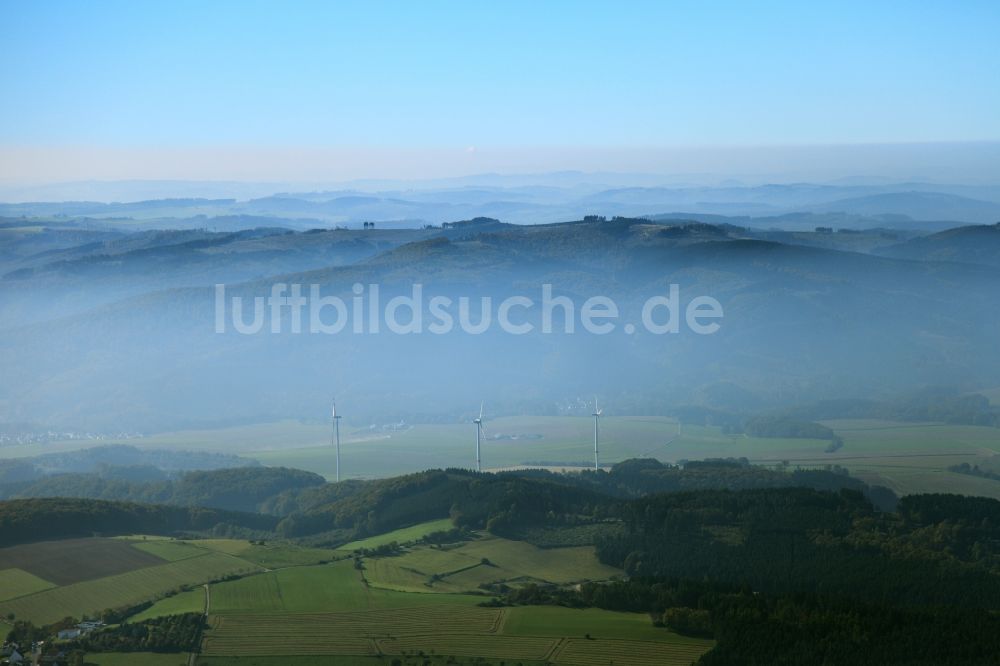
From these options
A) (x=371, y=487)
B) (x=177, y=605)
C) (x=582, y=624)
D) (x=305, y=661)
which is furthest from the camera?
(x=371, y=487)

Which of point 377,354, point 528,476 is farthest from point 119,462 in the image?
point 377,354

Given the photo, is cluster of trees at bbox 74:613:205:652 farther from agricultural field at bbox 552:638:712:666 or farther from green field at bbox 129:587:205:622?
agricultural field at bbox 552:638:712:666

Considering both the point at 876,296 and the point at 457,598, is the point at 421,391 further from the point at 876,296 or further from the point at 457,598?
the point at 457,598

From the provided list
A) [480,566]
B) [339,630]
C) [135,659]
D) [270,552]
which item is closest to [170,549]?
[270,552]

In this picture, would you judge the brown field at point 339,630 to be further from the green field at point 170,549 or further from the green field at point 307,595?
the green field at point 170,549

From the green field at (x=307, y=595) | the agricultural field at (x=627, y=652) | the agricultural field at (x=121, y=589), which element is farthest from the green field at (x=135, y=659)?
the agricultural field at (x=627, y=652)

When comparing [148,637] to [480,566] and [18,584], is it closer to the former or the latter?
[18,584]

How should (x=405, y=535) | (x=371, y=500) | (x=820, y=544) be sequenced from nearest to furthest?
(x=820, y=544) < (x=405, y=535) < (x=371, y=500)
